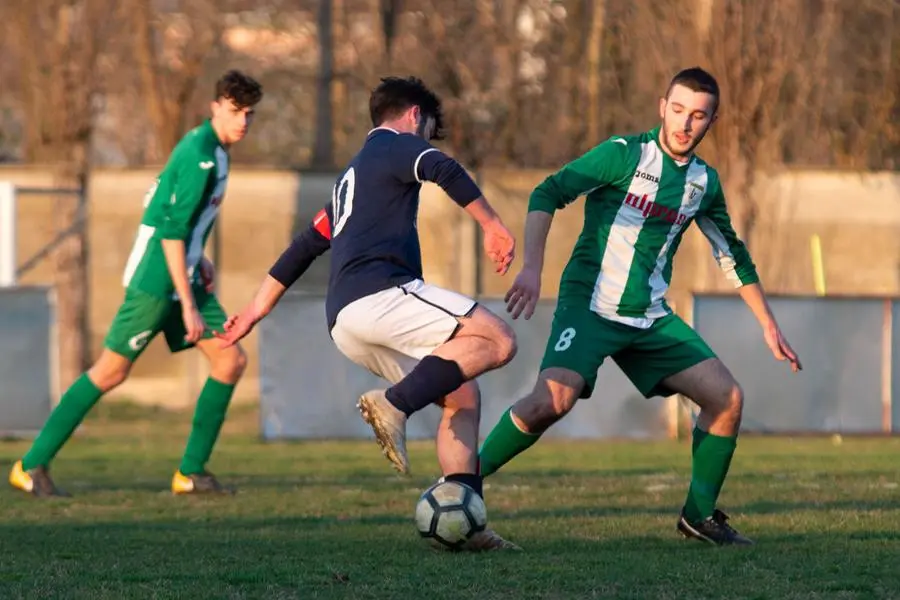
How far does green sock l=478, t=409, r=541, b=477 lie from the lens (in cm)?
700

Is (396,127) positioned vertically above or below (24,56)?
below

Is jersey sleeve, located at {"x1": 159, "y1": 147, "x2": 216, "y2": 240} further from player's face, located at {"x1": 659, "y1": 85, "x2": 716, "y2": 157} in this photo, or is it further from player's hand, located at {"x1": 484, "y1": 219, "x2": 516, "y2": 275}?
player's hand, located at {"x1": 484, "y1": 219, "x2": 516, "y2": 275}

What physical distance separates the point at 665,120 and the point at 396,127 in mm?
1095

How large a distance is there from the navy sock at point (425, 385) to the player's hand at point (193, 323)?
2820mm

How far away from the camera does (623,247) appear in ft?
23.3

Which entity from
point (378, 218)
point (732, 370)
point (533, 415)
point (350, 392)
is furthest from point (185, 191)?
point (732, 370)

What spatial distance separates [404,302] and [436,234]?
14.0 metres

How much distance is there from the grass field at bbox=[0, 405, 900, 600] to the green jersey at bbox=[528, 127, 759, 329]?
998mm

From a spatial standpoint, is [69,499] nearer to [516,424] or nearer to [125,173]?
[516,424]

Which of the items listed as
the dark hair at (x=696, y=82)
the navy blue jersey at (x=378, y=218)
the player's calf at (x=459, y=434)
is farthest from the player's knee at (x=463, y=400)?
the dark hair at (x=696, y=82)

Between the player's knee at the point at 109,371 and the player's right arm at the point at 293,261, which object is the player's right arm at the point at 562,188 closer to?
the player's right arm at the point at 293,261

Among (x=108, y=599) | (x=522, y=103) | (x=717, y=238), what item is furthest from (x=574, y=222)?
(x=108, y=599)

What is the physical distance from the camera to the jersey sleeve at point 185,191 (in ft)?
30.3

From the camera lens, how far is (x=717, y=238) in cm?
739
